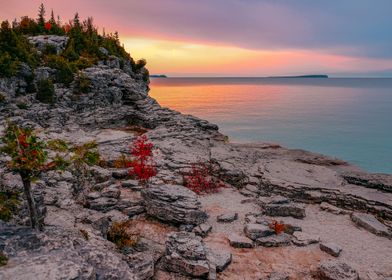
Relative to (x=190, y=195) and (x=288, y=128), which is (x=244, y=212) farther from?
(x=288, y=128)

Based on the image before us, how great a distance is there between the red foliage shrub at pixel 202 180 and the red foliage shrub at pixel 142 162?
334 centimetres

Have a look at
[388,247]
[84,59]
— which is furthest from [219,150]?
[84,59]

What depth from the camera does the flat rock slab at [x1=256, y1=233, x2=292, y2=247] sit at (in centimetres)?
2045

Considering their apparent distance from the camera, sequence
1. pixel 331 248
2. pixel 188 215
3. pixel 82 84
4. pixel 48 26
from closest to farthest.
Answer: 1. pixel 331 248
2. pixel 188 215
3. pixel 82 84
4. pixel 48 26

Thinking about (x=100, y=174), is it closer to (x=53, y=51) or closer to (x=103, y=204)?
(x=103, y=204)

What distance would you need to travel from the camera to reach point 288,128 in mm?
97188

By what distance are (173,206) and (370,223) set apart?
14.3 metres

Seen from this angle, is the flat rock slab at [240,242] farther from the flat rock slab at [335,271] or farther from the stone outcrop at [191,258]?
the flat rock slab at [335,271]

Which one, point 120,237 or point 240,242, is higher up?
point 120,237

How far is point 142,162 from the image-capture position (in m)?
29.2

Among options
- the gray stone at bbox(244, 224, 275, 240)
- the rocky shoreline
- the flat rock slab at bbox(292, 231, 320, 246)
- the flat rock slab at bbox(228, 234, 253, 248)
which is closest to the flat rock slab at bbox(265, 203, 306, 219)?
the rocky shoreline

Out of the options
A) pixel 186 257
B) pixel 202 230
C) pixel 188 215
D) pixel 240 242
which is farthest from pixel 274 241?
pixel 186 257

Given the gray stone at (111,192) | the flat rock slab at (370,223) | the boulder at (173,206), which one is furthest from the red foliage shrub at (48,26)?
the flat rock slab at (370,223)

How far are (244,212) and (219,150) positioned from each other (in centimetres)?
1230
